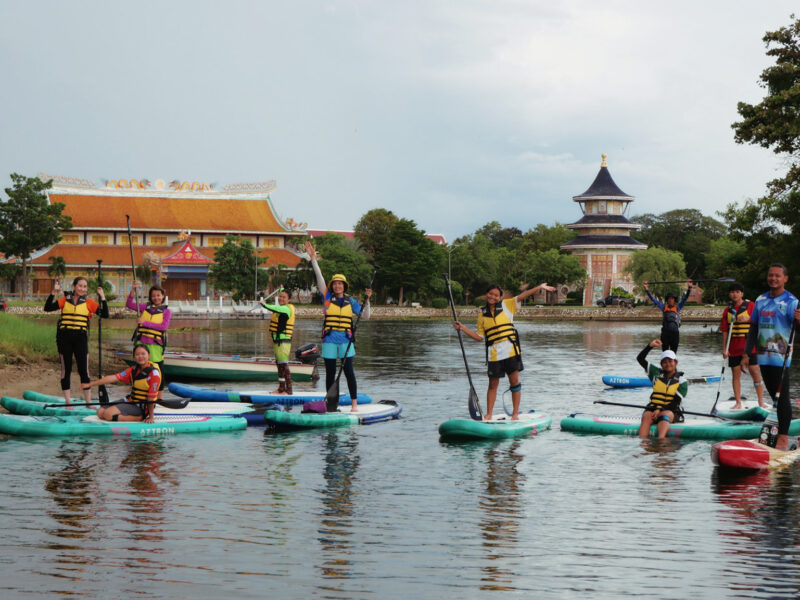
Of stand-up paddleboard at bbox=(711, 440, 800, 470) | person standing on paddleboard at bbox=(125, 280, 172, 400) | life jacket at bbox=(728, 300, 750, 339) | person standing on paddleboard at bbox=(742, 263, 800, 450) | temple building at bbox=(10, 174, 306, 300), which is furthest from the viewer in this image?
temple building at bbox=(10, 174, 306, 300)

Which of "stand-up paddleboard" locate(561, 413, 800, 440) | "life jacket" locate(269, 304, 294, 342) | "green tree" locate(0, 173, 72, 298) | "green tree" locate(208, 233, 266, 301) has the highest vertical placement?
"green tree" locate(0, 173, 72, 298)

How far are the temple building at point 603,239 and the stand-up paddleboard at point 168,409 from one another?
85949 millimetres

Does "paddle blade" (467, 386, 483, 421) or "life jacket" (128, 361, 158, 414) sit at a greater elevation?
Result: "life jacket" (128, 361, 158, 414)

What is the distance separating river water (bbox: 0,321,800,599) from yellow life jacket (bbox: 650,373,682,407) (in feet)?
1.96

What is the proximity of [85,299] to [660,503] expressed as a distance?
8.77 meters

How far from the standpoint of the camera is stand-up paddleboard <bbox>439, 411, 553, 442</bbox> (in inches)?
488

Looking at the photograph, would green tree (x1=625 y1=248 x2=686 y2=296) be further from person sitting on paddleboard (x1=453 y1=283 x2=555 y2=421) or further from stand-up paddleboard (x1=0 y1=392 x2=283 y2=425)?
person sitting on paddleboard (x1=453 y1=283 x2=555 y2=421)

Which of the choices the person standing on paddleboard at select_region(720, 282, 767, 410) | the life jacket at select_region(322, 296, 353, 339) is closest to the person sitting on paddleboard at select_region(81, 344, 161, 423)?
the life jacket at select_region(322, 296, 353, 339)

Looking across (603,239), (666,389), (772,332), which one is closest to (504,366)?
(666,389)

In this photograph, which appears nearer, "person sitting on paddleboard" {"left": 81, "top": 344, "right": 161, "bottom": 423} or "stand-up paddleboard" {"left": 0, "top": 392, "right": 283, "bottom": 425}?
"person sitting on paddleboard" {"left": 81, "top": 344, "right": 161, "bottom": 423}

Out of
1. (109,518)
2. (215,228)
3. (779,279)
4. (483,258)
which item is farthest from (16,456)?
(483,258)

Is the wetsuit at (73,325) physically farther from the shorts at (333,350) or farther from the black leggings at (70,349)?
the shorts at (333,350)

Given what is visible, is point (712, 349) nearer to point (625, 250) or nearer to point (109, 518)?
point (109, 518)

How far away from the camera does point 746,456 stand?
10.4 m
